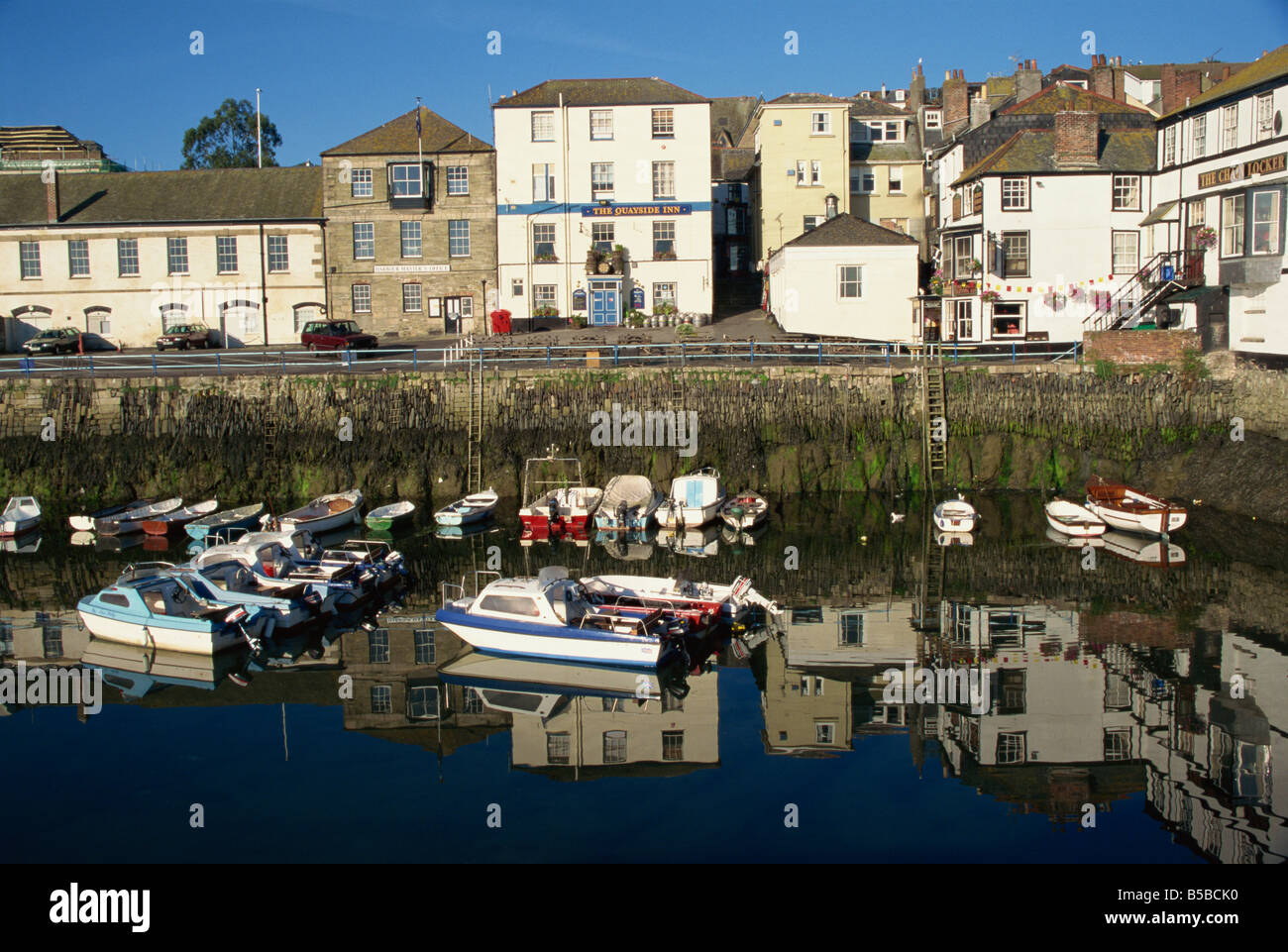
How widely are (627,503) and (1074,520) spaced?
1244 cm

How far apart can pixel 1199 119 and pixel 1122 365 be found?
1012cm

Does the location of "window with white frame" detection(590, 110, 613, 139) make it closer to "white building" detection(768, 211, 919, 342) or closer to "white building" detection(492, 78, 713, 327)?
"white building" detection(492, 78, 713, 327)

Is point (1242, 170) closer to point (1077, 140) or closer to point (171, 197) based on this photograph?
point (1077, 140)

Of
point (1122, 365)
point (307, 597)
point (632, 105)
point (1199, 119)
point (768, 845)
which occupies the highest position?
point (632, 105)

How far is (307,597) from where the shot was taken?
22.6m

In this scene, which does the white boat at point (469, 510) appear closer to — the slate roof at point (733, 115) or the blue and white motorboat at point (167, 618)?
the blue and white motorboat at point (167, 618)

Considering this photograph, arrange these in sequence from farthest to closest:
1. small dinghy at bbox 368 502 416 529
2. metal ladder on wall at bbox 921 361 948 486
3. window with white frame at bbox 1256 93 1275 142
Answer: metal ladder on wall at bbox 921 361 948 486 → window with white frame at bbox 1256 93 1275 142 → small dinghy at bbox 368 502 416 529

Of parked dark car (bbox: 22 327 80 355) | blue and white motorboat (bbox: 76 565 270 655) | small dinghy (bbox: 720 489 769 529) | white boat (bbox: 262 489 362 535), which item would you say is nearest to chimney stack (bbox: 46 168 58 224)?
parked dark car (bbox: 22 327 80 355)

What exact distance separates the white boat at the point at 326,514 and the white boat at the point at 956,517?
1675 centimetres

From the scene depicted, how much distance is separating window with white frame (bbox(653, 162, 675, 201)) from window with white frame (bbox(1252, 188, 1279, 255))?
77.1 feet

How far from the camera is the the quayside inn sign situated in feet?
110

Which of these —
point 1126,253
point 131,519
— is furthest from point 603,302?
point 131,519
